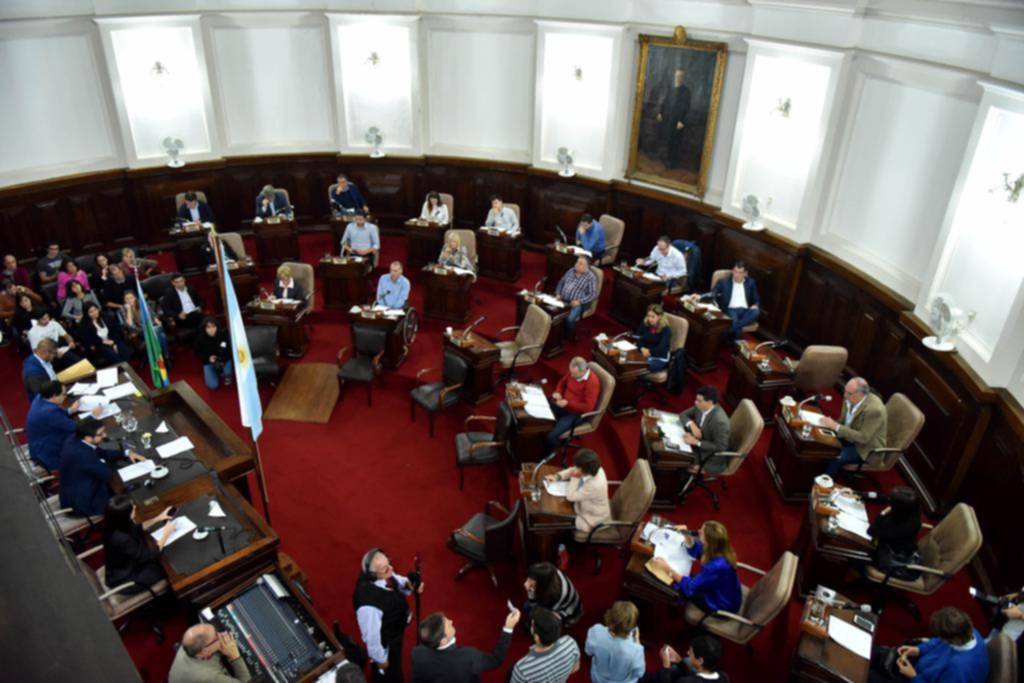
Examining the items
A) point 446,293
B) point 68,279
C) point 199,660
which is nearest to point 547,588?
point 199,660

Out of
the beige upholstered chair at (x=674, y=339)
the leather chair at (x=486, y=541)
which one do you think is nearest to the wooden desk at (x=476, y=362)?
the beige upholstered chair at (x=674, y=339)

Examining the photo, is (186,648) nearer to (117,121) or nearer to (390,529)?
(390,529)

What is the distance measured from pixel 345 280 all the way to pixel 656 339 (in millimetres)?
5197

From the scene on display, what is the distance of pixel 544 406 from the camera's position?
7.97 m

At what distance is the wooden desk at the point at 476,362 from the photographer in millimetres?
9117

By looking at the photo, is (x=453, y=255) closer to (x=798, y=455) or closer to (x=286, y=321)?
(x=286, y=321)

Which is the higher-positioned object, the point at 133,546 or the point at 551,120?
the point at 551,120

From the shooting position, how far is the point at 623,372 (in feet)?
28.5

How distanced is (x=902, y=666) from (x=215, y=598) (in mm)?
5127

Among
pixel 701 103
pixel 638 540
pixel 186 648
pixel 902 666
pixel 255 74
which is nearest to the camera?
pixel 186 648

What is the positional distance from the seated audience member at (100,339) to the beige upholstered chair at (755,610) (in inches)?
324

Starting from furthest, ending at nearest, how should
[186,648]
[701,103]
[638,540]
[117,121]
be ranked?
1. [117,121]
2. [701,103]
3. [638,540]
4. [186,648]

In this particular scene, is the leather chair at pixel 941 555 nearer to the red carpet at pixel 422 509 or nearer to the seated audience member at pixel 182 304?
the red carpet at pixel 422 509

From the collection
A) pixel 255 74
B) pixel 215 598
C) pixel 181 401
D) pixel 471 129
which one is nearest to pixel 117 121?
pixel 255 74
